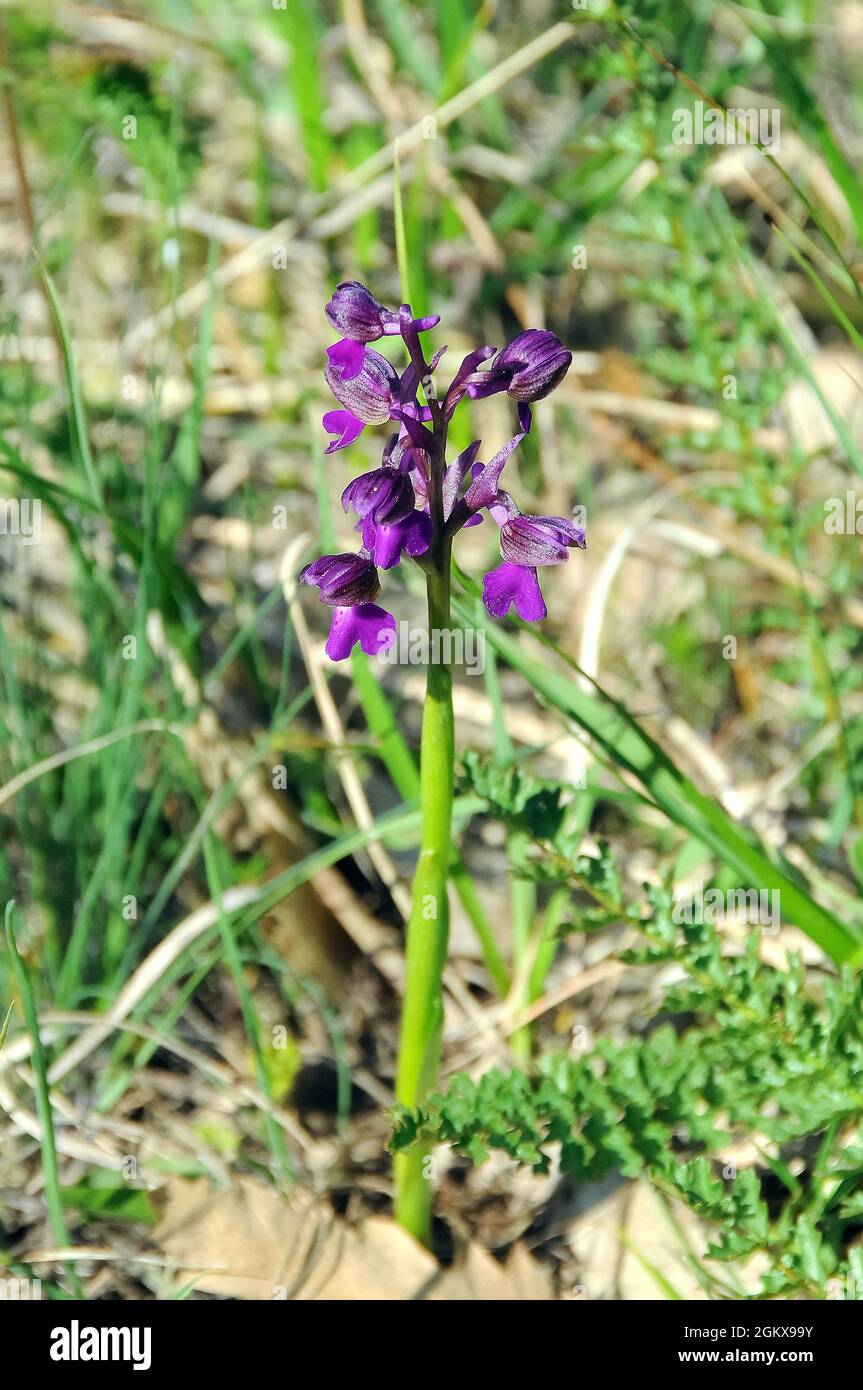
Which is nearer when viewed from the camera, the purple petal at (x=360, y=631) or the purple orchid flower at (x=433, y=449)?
the purple orchid flower at (x=433, y=449)

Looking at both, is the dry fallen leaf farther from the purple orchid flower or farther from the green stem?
the purple orchid flower

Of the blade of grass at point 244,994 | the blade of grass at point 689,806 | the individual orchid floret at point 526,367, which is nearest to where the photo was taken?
the individual orchid floret at point 526,367

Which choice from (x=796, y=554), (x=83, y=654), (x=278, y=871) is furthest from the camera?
(x=83, y=654)

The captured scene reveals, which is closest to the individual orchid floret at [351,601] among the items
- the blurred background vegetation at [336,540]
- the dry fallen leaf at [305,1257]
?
the blurred background vegetation at [336,540]

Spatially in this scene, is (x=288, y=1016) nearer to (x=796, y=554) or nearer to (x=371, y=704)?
(x=371, y=704)

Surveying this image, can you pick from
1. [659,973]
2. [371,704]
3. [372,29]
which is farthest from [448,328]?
[659,973]

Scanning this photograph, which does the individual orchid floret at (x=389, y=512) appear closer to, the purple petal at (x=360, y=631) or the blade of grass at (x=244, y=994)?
the purple petal at (x=360, y=631)

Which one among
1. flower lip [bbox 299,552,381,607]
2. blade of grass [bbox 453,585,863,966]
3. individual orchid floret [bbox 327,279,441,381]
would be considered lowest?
blade of grass [bbox 453,585,863,966]

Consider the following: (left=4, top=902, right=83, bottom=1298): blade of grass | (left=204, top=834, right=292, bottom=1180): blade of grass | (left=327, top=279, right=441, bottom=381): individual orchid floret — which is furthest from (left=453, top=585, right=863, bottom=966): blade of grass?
(left=4, top=902, right=83, bottom=1298): blade of grass
